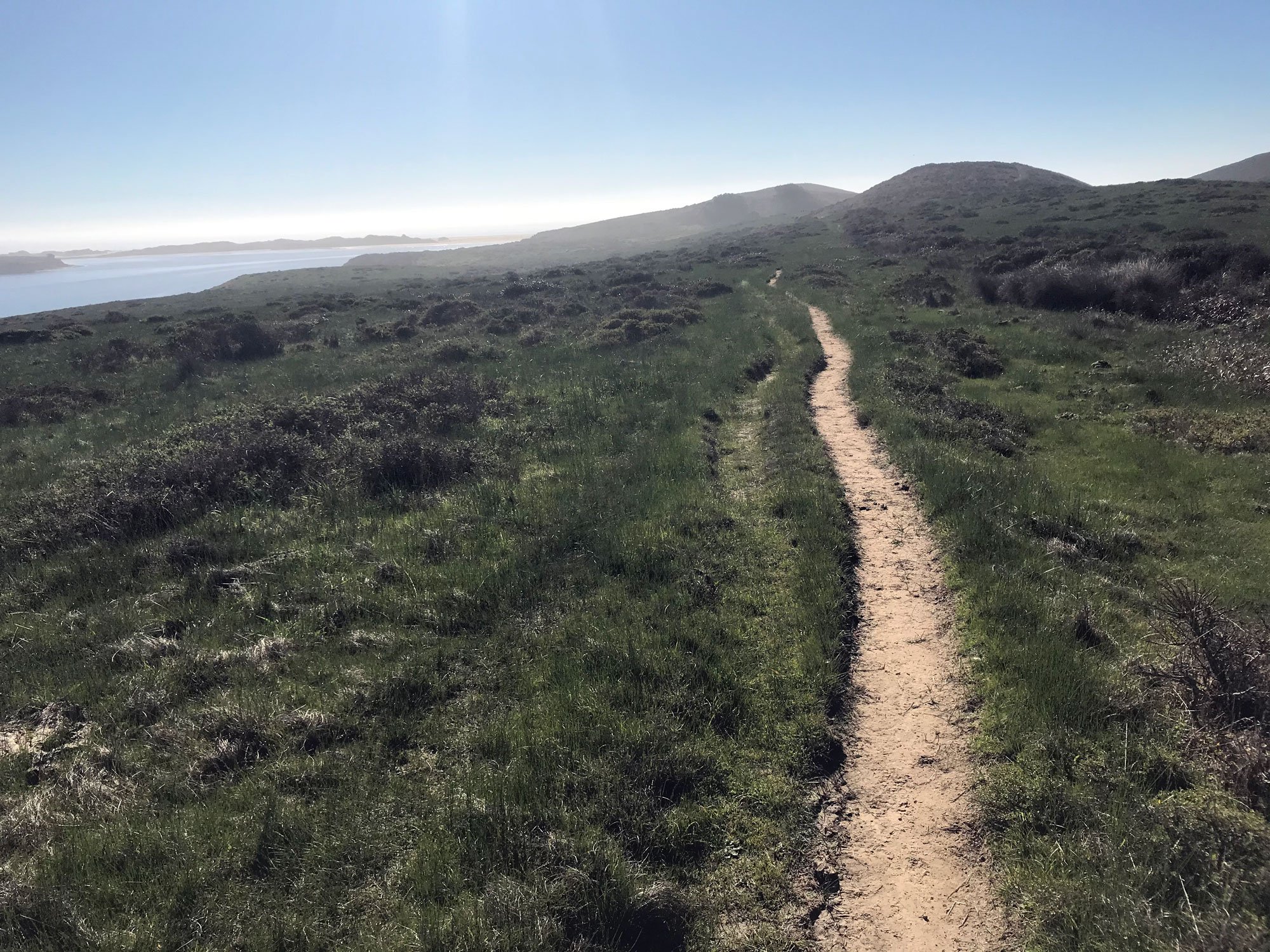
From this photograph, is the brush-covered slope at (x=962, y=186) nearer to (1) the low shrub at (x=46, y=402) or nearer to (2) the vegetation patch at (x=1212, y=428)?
(2) the vegetation patch at (x=1212, y=428)

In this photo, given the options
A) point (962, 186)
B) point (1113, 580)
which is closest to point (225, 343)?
point (1113, 580)

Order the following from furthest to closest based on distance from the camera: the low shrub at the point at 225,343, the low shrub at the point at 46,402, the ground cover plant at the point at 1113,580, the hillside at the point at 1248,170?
1. the hillside at the point at 1248,170
2. the low shrub at the point at 225,343
3. the low shrub at the point at 46,402
4. the ground cover plant at the point at 1113,580

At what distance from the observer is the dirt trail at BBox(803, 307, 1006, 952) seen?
4.84m

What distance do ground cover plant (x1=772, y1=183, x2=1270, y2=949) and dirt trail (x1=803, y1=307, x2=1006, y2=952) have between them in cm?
Answer: 29

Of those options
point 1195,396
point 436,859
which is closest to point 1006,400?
point 1195,396

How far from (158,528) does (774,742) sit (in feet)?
42.4

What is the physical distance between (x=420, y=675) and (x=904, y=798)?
18.6 feet

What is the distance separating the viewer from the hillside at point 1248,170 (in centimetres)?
14000

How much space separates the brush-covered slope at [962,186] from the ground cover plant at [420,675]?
84778 mm

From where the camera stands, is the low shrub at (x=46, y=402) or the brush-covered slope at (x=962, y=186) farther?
the brush-covered slope at (x=962, y=186)

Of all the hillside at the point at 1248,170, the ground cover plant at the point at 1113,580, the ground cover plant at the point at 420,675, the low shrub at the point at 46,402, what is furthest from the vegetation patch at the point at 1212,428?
the hillside at the point at 1248,170

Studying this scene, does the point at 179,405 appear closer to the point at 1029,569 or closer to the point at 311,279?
the point at 1029,569

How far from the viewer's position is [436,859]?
5.13 m

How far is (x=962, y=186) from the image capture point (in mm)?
100125
